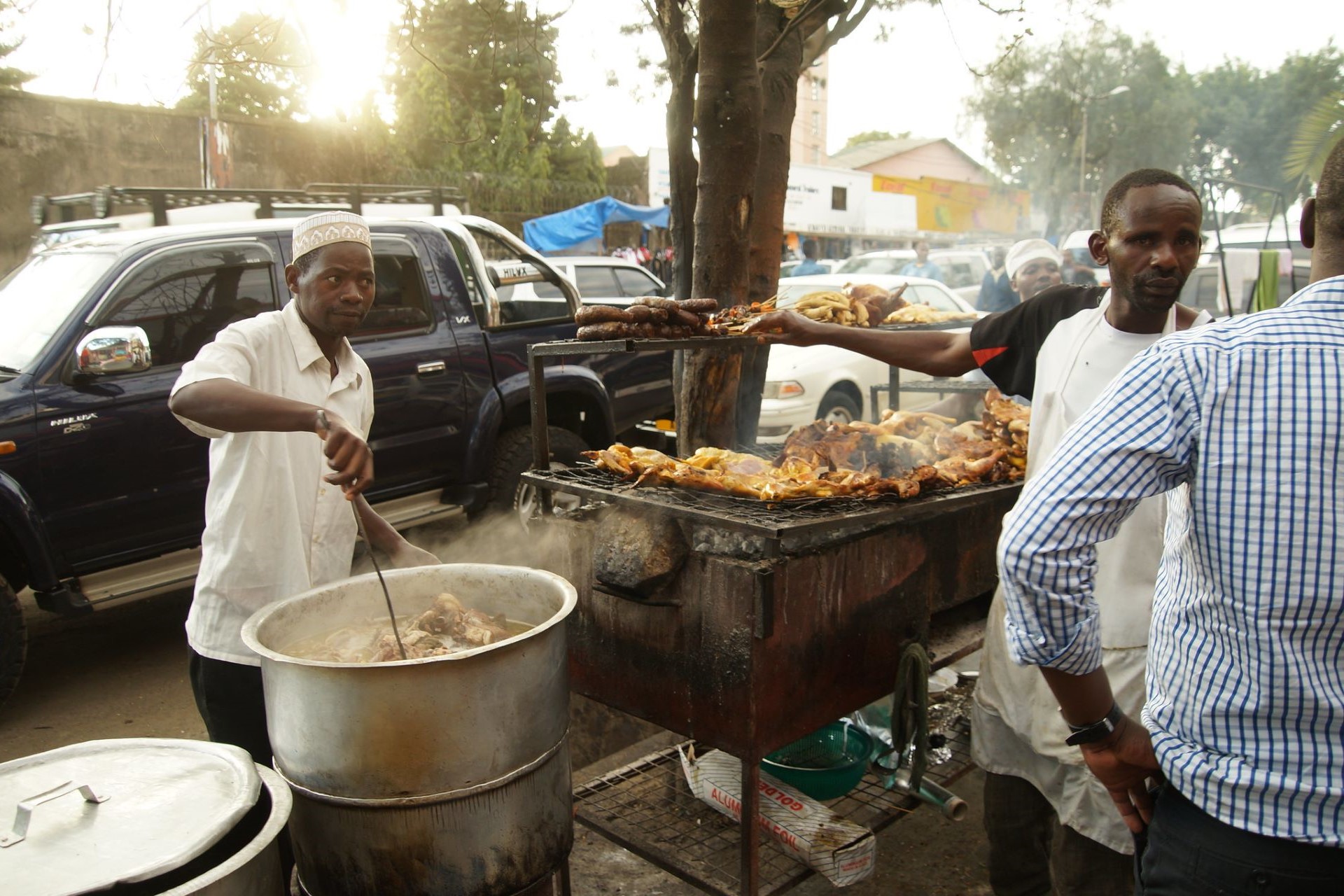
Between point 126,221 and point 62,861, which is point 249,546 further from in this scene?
point 126,221

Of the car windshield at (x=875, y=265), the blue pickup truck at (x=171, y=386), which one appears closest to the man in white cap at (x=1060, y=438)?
the blue pickup truck at (x=171, y=386)

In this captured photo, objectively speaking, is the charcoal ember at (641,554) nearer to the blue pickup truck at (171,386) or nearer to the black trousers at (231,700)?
the black trousers at (231,700)

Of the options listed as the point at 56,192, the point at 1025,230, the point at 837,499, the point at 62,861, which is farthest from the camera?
the point at 1025,230

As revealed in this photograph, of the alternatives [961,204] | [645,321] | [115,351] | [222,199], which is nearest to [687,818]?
[645,321]

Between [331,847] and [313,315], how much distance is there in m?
1.57

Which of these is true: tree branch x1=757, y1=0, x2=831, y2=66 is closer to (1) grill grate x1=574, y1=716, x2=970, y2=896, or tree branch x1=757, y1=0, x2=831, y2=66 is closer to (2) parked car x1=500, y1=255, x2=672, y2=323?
(1) grill grate x1=574, y1=716, x2=970, y2=896

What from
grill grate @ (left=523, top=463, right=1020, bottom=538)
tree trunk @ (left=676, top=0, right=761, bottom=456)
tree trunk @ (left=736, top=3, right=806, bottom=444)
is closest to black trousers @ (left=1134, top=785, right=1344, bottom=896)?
grill grate @ (left=523, top=463, right=1020, bottom=538)

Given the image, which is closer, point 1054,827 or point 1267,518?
point 1267,518

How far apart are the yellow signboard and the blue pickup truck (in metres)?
32.9

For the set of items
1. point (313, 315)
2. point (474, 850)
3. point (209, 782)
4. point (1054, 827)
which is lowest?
point (1054, 827)

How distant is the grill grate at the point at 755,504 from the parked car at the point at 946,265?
1367cm

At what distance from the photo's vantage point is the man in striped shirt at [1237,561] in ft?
4.70

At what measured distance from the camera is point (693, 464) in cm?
377

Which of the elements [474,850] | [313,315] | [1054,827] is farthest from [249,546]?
[1054,827]
